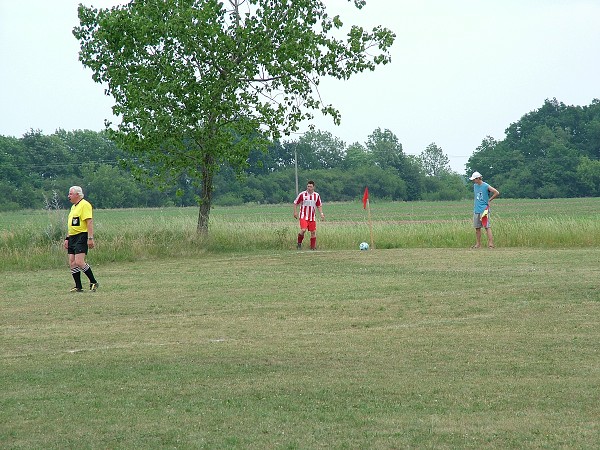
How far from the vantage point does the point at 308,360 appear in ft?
28.6

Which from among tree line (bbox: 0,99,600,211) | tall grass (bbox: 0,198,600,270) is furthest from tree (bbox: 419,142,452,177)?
tall grass (bbox: 0,198,600,270)

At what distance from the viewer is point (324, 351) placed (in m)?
9.18

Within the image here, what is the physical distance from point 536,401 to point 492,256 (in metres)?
13.2

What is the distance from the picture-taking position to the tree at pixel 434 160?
160750 mm

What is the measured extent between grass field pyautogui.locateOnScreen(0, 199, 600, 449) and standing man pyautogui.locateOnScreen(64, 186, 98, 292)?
1.54 feet

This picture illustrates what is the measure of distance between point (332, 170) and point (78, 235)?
92.9 m

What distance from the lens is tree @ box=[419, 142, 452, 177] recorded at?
161 meters

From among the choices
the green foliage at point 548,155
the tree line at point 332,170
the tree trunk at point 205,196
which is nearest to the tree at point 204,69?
the tree trunk at point 205,196

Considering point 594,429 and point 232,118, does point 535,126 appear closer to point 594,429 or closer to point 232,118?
point 232,118

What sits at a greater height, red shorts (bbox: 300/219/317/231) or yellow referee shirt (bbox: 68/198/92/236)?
yellow referee shirt (bbox: 68/198/92/236)

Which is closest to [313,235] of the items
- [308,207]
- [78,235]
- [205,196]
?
[308,207]

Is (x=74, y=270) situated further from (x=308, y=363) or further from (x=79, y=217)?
(x=308, y=363)

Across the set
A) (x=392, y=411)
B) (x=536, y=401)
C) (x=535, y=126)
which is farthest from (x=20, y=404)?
(x=535, y=126)

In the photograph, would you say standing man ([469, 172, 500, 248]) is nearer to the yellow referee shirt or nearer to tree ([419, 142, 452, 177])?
the yellow referee shirt
